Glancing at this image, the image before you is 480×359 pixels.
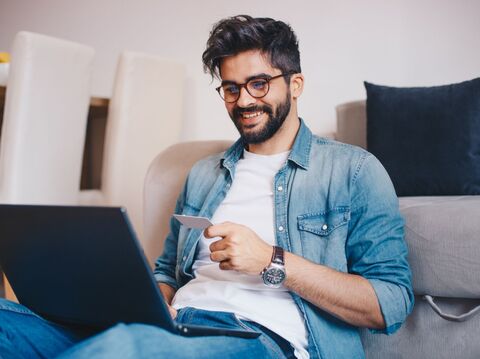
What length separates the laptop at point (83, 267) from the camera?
738 millimetres

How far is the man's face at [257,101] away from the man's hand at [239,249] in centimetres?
32

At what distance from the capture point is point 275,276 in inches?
36.9

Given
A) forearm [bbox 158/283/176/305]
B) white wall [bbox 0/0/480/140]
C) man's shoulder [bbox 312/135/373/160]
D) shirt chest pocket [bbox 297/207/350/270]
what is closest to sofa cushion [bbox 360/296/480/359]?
shirt chest pocket [bbox 297/207/350/270]

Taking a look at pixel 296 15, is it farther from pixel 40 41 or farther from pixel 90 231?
pixel 90 231

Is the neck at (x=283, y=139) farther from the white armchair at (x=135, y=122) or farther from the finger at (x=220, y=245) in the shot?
the white armchair at (x=135, y=122)

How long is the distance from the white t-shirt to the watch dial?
0.07 metres

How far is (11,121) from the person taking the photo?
2.00 metres

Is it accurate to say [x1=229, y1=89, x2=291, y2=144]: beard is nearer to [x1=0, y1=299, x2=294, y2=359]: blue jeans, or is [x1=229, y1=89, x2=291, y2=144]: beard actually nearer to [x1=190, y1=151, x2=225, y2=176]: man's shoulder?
[x1=190, y1=151, x2=225, y2=176]: man's shoulder

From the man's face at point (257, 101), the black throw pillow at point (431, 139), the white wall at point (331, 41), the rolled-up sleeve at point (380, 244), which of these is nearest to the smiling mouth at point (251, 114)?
the man's face at point (257, 101)

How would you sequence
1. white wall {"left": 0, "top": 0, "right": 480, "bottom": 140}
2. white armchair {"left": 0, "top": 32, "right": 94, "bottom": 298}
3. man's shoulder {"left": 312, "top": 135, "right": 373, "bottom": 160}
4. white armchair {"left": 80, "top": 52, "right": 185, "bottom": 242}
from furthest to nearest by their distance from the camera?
white armchair {"left": 80, "top": 52, "right": 185, "bottom": 242} → white armchair {"left": 0, "top": 32, "right": 94, "bottom": 298} → white wall {"left": 0, "top": 0, "right": 480, "bottom": 140} → man's shoulder {"left": 312, "top": 135, "right": 373, "bottom": 160}

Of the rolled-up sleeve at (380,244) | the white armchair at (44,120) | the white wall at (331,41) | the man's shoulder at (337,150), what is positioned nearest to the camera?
the rolled-up sleeve at (380,244)

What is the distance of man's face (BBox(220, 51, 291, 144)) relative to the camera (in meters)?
1.17

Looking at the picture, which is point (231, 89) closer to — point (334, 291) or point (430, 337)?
point (334, 291)

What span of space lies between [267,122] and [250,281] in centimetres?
37
